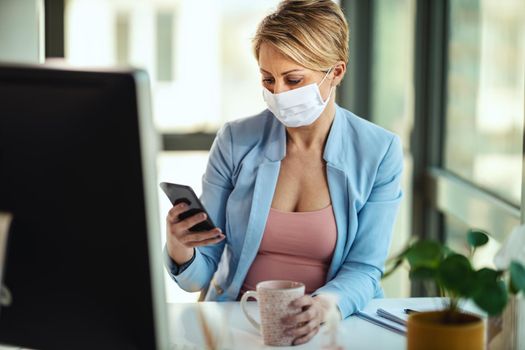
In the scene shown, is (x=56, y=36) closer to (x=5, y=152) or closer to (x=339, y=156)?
(x=339, y=156)

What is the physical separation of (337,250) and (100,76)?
99 cm

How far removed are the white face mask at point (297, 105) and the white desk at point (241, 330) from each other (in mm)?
456

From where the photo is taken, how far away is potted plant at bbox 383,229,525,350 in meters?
1.15

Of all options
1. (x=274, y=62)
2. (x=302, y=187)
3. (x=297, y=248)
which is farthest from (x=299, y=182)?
(x=274, y=62)

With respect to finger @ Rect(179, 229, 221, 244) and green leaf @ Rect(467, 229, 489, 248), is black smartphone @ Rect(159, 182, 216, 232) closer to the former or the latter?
finger @ Rect(179, 229, 221, 244)

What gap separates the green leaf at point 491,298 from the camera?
114 centimetres

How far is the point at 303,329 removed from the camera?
1453 millimetres

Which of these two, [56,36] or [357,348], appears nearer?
[357,348]

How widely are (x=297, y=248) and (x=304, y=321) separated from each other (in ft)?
1.57

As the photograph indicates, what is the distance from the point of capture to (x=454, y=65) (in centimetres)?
348

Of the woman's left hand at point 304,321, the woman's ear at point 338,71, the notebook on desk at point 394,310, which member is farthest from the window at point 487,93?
the woman's left hand at point 304,321

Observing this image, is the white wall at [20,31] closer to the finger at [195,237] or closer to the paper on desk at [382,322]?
the finger at [195,237]

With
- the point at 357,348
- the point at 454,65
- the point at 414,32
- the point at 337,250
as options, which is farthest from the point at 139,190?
the point at 414,32

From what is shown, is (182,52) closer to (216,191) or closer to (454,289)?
(216,191)
